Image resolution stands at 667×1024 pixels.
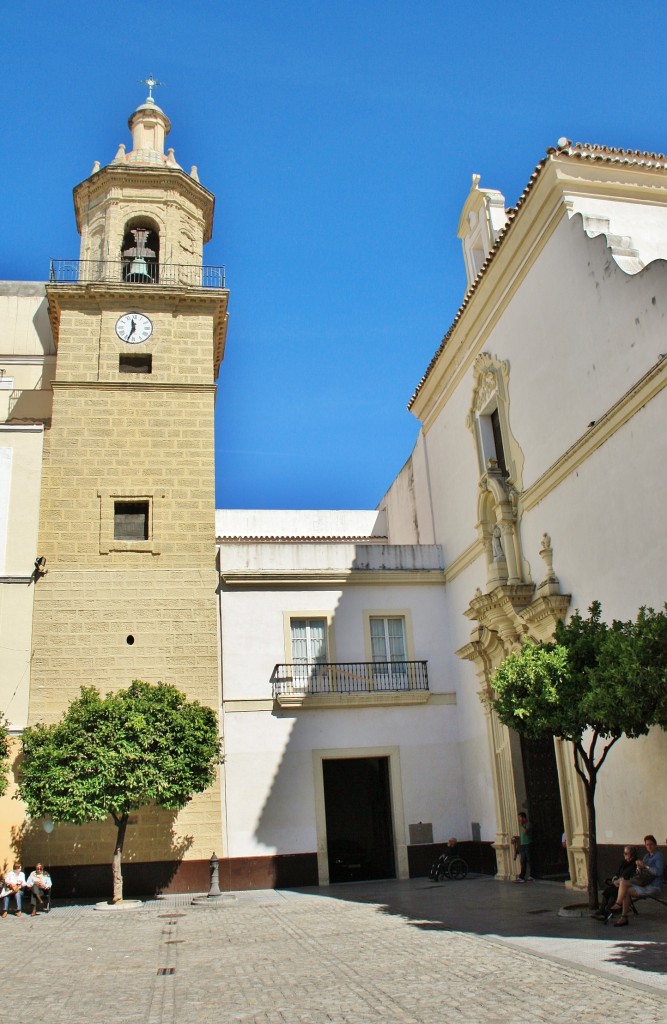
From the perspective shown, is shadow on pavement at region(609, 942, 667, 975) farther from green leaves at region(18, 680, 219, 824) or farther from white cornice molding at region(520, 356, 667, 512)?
green leaves at region(18, 680, 219, 824)

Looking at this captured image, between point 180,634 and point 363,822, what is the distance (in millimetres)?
8814

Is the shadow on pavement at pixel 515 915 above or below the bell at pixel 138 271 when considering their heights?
below

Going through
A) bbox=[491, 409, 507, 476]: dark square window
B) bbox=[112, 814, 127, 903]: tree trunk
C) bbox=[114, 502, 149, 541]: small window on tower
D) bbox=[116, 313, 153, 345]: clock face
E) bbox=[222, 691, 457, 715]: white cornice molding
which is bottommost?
bbox=[112, 814, 127, 903]: tree trunk

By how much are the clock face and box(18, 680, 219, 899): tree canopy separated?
8.57 m

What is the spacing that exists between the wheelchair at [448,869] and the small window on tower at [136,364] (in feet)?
40.3

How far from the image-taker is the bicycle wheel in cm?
1717

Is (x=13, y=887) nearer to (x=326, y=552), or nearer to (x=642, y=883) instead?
(x=326, y=552)

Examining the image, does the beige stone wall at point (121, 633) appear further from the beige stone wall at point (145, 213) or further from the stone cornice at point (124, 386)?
the beige stone wall at point (145, 213)

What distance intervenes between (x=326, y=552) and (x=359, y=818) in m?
8.31

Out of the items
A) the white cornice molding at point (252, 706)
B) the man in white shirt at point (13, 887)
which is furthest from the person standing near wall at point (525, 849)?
the man in white shirt at point (13, 887)

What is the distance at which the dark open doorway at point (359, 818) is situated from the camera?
18562mm

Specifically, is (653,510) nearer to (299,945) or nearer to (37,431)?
(299,945)

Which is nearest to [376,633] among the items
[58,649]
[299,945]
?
[58,649]

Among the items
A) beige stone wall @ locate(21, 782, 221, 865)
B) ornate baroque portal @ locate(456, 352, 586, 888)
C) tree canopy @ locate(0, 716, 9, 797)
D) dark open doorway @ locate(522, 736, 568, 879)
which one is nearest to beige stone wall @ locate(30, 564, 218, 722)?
tree canopy @ locate(0, 716, 9, 797)
